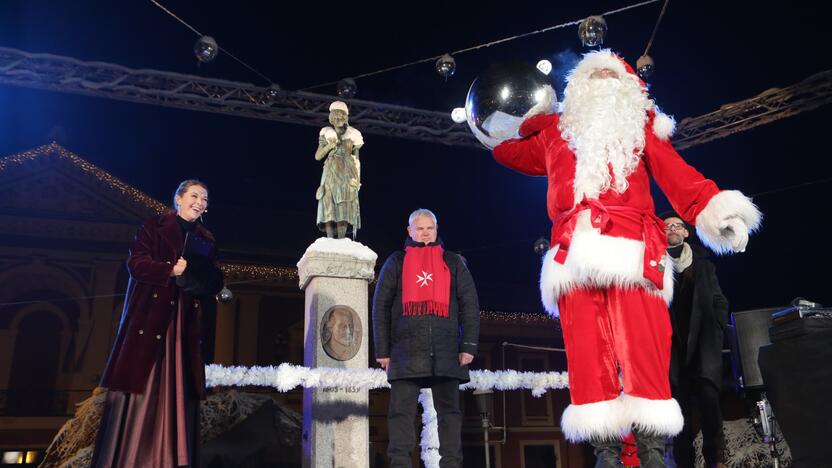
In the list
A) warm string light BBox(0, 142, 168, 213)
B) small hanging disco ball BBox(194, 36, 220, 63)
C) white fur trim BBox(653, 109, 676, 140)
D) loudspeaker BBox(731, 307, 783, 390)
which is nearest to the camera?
white fur trim BBox(653, 109, 676, 140)

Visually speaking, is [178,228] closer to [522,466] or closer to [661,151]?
[661,151]

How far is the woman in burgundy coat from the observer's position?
355 cm

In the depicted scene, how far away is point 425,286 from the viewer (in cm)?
437

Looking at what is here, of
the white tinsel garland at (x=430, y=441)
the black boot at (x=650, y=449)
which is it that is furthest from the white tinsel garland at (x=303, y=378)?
the black boot at (x=650, y=449)

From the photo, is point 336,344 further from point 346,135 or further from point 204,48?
→ point 204,48

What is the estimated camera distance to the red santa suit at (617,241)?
9.30 ft

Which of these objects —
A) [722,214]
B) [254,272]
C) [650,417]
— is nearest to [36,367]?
[254,272]

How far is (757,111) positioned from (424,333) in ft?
31.0

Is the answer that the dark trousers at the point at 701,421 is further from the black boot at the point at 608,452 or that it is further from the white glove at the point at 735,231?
the black boot at the point at 608,452

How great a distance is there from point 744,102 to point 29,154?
55.6ft

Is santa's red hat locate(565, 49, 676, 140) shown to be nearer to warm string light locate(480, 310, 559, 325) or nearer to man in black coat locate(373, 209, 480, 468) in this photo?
man in black coat locate(373, 209, 480, 468)

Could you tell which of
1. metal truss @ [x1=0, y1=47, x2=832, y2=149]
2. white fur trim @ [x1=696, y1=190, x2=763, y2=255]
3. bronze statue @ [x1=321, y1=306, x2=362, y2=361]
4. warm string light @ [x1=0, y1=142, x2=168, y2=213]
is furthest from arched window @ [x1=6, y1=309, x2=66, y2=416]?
white fur trim @ [x1=696, y1=190, x2=763, y2=255]

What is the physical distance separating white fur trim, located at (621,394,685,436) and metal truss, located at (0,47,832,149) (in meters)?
9.21

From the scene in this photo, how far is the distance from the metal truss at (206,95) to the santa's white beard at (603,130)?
8.27 m
